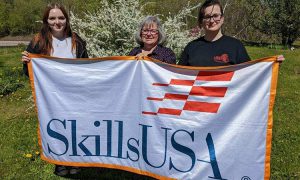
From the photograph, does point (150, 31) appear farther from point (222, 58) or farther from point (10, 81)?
point (10, 81)

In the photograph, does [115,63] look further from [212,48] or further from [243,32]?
[243,32]

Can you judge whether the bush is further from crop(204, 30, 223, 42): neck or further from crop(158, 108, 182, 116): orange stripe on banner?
crop(204, 30, 223, 42): neck

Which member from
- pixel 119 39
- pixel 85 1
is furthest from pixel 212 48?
pixel 85 1

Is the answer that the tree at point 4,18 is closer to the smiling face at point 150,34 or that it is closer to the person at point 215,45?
the smiling face at point 150,34

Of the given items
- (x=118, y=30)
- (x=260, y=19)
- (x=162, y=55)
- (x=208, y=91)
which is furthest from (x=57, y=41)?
(x=260, y=19)

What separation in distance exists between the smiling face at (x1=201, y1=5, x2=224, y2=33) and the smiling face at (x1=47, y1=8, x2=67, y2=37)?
1524 millimetres

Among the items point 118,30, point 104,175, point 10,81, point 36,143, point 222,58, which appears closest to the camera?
point 222,58

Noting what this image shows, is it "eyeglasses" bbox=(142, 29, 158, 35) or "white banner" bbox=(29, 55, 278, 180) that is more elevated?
"eyeglasses" bbox=(142, 29, 158, 35)

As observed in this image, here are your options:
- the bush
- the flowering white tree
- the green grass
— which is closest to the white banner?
the green grass

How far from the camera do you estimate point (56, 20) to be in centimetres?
384

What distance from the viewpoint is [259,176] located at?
10.3 feet

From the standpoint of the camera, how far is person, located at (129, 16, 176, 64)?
12.5 ft

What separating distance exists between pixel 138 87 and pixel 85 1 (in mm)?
5539

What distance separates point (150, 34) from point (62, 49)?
3.26ft
